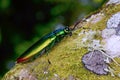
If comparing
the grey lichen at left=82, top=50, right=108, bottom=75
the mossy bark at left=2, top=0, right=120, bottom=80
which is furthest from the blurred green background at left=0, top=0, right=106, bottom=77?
the grey lichen at left=82, top=50, right=108, bottom=75

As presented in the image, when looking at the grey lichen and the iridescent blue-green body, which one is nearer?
the grey lichen

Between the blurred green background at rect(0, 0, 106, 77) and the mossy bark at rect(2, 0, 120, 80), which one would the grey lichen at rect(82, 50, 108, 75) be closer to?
the mossy bark at rect(2, 0, 120, 80)

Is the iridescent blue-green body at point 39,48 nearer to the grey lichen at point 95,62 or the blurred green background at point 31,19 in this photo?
the grey lichen at point 95,62

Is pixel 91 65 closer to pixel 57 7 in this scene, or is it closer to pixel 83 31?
pixel 83 31

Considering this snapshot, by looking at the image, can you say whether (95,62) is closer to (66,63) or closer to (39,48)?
(66,63)

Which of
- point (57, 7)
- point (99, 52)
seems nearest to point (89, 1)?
point (57, 7)

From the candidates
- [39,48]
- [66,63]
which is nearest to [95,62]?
[66,63]
